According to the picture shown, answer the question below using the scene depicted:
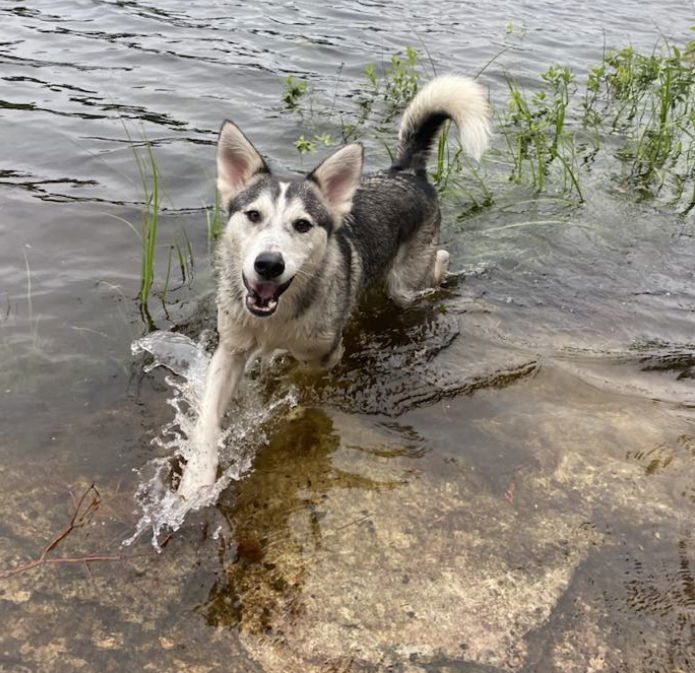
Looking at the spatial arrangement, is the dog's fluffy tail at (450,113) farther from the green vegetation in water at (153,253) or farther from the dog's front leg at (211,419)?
the dog's front leg at (211,419)

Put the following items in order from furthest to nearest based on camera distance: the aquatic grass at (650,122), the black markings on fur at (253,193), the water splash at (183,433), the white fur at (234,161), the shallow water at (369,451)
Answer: the aquatic grass at (650,122) → the white fur at (234,161) → the black markings on fur at (253,193) → the water splash at (183,433) → the shallow water at (369,451)

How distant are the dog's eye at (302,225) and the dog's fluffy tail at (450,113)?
6.64 feet

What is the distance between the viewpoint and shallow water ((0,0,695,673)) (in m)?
2.64

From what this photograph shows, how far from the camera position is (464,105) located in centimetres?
518

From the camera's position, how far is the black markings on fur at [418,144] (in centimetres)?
554

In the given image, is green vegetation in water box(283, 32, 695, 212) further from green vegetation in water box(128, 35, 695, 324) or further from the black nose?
the black nose

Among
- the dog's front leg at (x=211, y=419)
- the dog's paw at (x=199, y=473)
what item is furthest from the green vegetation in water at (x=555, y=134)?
the dog's paw at (x=199, y=473)

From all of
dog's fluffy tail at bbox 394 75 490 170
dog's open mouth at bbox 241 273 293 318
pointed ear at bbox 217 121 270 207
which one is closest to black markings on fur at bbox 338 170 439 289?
dog's fluffy tail at bbox 394 75 490 170

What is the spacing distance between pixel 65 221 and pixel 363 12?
10144 millimetres

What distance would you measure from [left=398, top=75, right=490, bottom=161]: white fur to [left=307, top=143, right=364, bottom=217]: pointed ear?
4.92ft

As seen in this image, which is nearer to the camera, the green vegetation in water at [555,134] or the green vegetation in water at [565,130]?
the green vegetation in water at [555,134]

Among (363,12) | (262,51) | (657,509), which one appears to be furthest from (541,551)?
(363,12)

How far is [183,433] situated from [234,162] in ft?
5.44

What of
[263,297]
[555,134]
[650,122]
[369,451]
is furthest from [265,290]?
[650,122]
